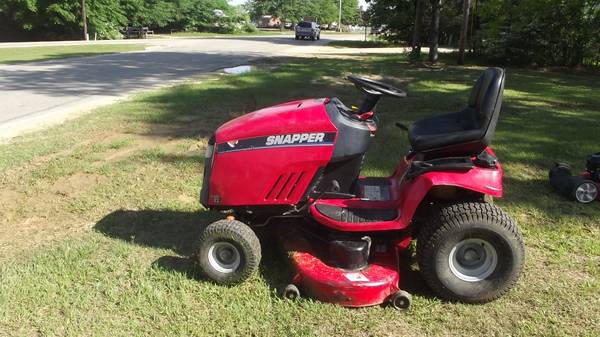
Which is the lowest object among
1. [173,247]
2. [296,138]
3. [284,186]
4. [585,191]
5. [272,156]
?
[173,247]

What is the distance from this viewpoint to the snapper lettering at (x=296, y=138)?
292 cm

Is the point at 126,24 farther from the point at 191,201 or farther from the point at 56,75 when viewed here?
the point at 191,201

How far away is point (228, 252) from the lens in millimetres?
3119

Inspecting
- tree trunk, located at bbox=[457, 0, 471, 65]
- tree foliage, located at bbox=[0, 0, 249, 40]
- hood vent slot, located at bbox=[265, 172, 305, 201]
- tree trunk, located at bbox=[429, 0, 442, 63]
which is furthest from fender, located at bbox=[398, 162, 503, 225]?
tree foliage, located at bbox=[0, 0, 249, 40]

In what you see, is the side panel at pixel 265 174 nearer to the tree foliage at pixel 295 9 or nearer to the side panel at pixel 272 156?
the side panel at pixel 272 156

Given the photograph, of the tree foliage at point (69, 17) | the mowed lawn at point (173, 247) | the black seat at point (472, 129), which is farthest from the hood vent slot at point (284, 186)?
the tree foliage at point (69, 17)

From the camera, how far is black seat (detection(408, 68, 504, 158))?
9.41 ft

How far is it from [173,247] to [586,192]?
3510mm

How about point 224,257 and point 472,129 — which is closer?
point 472,129

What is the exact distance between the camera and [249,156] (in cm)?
299

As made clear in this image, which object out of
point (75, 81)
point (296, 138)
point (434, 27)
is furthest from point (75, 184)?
point (434, 27)

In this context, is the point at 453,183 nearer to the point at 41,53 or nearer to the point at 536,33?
the point at 536,33

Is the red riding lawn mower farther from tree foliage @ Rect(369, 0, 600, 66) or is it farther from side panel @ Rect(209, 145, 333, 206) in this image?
tree foliage @ Rect(369, 0, 600, 66)

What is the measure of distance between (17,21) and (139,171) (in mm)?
40335
